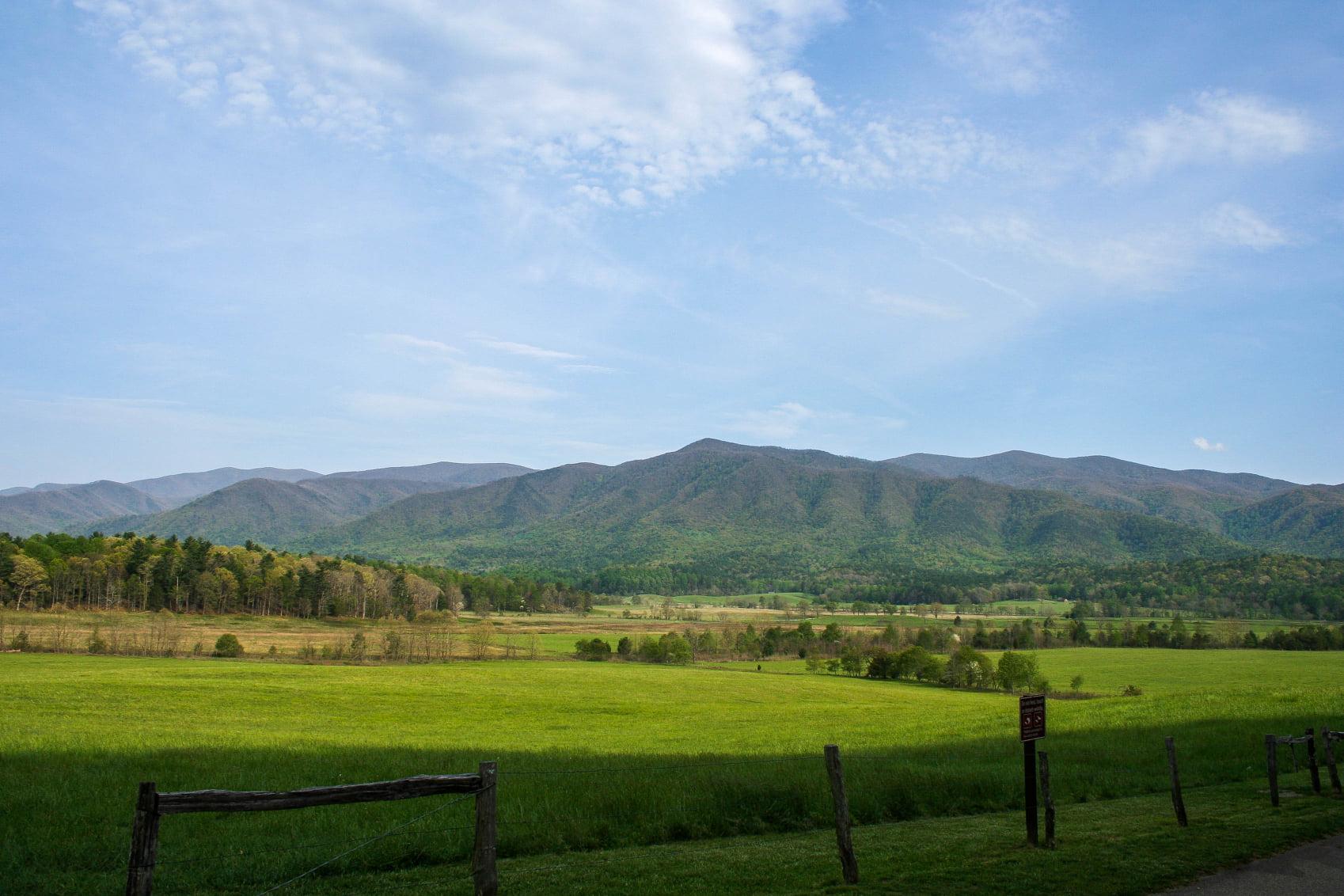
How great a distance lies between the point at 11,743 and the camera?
90.4 ft

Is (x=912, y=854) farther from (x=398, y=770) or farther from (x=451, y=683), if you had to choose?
(x=451, y=683)

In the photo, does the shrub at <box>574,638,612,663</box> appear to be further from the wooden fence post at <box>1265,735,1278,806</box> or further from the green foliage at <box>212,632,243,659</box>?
the wooden fence post at <box>1265,735,1278,806</box>

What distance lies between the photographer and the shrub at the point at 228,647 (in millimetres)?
85250

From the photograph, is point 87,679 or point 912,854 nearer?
point 912,854

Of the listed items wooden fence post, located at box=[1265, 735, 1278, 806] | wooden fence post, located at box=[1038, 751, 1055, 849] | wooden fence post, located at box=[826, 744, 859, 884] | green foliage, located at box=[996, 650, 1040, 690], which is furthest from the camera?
green foliage, located at box=[996, 650, 1040, 690]

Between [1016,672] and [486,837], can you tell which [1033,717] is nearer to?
[486,837]

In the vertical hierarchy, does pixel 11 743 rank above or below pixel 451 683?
above

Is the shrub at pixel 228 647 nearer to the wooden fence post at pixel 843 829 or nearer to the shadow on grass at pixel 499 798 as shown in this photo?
the shadow on grass at pixel 499 798

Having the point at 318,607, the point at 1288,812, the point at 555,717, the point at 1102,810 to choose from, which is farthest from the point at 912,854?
the point at 318,607

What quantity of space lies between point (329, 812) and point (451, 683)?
5445cm

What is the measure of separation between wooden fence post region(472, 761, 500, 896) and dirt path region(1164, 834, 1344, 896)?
9009mm

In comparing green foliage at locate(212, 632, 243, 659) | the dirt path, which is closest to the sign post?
the dirt path

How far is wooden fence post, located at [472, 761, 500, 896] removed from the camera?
9102 millimetres

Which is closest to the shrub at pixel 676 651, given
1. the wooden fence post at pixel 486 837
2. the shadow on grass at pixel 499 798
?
the shadow on grass at pixel 499 798
